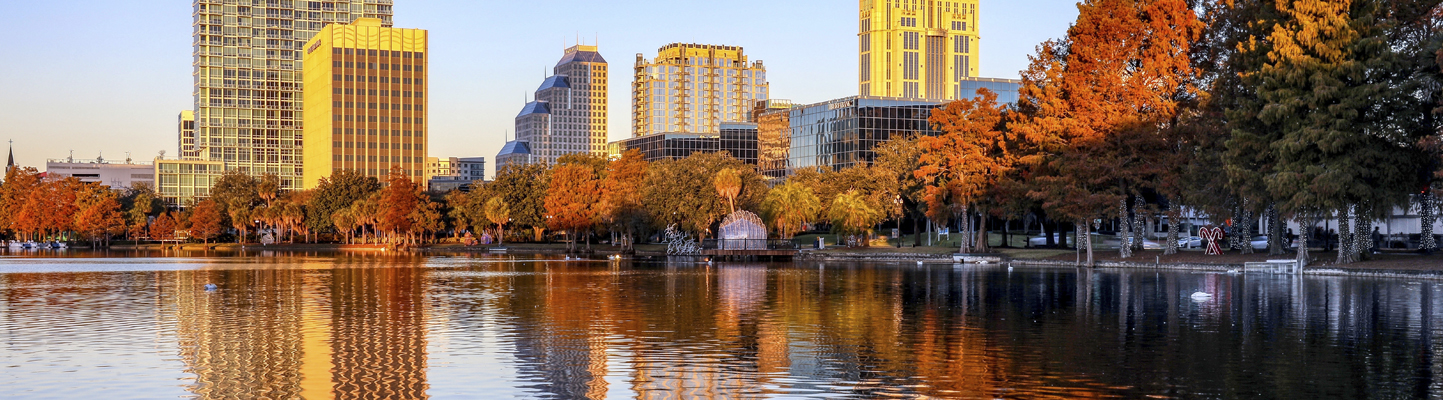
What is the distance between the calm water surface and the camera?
18156mm

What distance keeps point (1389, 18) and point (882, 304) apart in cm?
3219

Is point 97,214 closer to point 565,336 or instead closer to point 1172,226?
point 1172,226

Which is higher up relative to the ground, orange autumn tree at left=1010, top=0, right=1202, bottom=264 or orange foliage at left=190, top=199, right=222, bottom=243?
orange autumn tree at left=1010, top=0, right=1202, bottom=264

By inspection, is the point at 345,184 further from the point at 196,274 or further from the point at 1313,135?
the point at 1313,135

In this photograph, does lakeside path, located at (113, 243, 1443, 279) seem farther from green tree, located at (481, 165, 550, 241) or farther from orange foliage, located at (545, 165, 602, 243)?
green tree, located at (481, 165, 550, 241)

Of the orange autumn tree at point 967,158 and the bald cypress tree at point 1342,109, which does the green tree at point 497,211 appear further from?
the bald cypress tree at point 1342,109

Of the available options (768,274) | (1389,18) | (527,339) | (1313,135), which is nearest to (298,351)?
(527,339)

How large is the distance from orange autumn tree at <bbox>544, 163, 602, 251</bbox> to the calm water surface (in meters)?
Answer: 66.2

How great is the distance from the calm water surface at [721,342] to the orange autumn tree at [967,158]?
3376 cm

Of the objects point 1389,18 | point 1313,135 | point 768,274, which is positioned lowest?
point 768,274

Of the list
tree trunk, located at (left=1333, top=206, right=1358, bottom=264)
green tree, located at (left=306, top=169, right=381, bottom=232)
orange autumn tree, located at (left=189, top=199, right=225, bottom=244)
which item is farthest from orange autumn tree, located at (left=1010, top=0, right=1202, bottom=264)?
orange autumn tree, located at (left=189, top=199, right=225, bottom=244)

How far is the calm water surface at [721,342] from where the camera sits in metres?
18.2

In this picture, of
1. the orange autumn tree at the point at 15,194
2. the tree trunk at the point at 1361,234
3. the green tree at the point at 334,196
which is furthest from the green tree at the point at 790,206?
the orange autumn tree at the point at 15,194

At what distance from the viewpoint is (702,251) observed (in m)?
87.3
